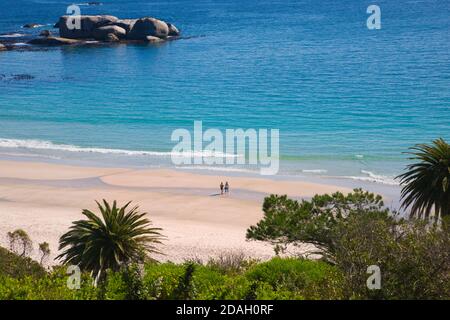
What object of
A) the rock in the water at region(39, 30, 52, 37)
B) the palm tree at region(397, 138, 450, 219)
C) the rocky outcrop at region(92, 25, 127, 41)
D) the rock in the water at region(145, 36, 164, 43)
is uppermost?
the rock in the water at region(39, 30, 52, 37)

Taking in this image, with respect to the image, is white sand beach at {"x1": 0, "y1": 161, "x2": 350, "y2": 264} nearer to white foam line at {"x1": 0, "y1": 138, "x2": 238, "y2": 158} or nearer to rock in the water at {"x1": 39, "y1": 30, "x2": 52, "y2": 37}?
white foam line at {"x1": 0, "y1": 138, "x2": 238, "y2": 158}

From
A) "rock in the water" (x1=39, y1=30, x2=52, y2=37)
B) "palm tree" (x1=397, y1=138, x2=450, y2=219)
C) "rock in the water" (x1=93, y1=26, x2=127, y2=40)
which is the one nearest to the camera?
"palm tree" (x1=397, y1=138, x2=450, y2=219)

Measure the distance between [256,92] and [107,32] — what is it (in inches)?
1430

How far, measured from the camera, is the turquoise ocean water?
176ft

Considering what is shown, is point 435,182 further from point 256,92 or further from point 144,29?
point 144,29

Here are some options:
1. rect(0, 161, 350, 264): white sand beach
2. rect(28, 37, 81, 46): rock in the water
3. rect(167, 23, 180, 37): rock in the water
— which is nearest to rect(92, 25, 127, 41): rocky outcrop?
rect(28, 37, 81, 46): rock in the water

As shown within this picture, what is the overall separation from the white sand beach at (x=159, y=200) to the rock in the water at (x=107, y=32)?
Result: 5092 cm

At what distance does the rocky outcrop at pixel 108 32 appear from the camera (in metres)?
98.8

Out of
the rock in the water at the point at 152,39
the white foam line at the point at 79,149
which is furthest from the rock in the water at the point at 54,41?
the white foam line at the point at 79,149

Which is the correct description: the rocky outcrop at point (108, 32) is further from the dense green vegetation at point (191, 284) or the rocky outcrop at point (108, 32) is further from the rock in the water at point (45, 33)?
the dense green vegetation at point (191, 284)

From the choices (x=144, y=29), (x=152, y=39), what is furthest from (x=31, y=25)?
(x=152, y=39)

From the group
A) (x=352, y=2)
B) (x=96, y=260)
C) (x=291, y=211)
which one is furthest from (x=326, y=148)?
(x=352, y=2)

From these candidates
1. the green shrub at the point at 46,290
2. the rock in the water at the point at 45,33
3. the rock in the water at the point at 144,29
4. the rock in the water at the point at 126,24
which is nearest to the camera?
the green shrub at the point at 46,290

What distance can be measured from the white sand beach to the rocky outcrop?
50898 mm
